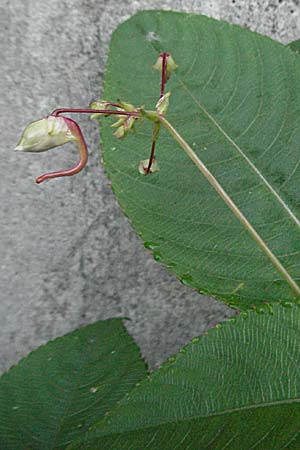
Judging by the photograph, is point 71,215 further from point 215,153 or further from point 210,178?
point 210,178

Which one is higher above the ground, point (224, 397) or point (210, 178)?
point (210, 178)

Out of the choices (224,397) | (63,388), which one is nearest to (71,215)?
(63,388)

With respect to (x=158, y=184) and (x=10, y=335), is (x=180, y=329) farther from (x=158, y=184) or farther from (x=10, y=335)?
(x=158, y=184)

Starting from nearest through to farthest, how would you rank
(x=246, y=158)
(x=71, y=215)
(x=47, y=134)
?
(x=47, y=134) < (x=246, y=158) < (x=71, y=215)

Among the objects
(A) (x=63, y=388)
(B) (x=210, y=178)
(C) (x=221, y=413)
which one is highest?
(B) (x=210, y=178)

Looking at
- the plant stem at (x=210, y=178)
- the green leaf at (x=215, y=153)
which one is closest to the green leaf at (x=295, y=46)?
the green leaf at (x=215, y=153)

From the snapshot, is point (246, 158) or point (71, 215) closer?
point (246, 158)

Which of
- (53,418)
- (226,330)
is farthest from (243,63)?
(53,418)
